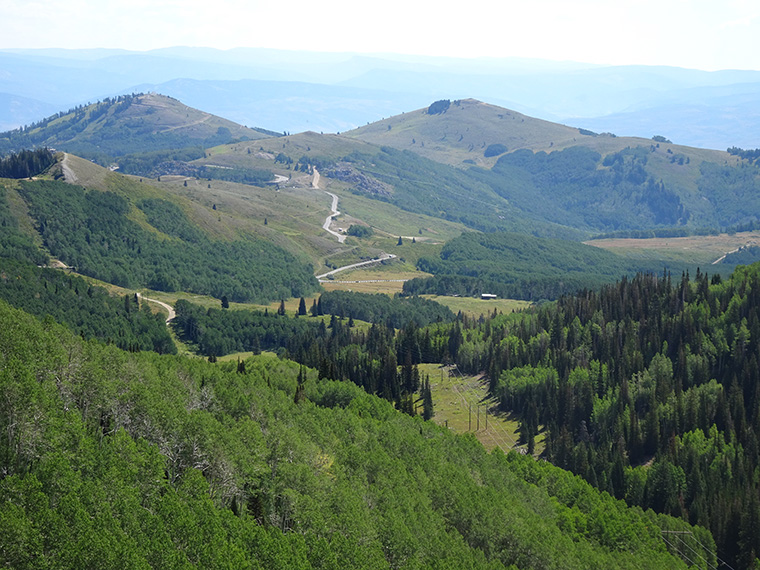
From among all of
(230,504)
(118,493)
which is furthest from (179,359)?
(118,493)

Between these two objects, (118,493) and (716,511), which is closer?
(118,493)

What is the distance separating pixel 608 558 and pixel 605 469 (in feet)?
190

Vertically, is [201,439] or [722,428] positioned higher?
[201,439]

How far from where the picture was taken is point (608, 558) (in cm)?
11769

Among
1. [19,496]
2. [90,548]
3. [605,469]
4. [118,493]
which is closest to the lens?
[90,548]

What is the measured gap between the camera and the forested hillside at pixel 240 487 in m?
70.9

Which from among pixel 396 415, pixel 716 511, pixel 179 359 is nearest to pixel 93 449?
pixel 179 359

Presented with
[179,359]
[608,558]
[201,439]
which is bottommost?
[608,558]

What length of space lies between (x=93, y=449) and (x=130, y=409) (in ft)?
A: 50.8

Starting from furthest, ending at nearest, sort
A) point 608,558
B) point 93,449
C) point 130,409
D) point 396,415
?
point 396,415
point 608,558
point 130,409
point 93,449

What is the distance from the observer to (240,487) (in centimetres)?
9181

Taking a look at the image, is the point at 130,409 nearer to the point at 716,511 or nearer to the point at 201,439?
the point at 201,439

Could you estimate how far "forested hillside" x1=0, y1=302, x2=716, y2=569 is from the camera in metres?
70.9

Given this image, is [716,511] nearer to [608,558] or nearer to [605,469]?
[605,469]
